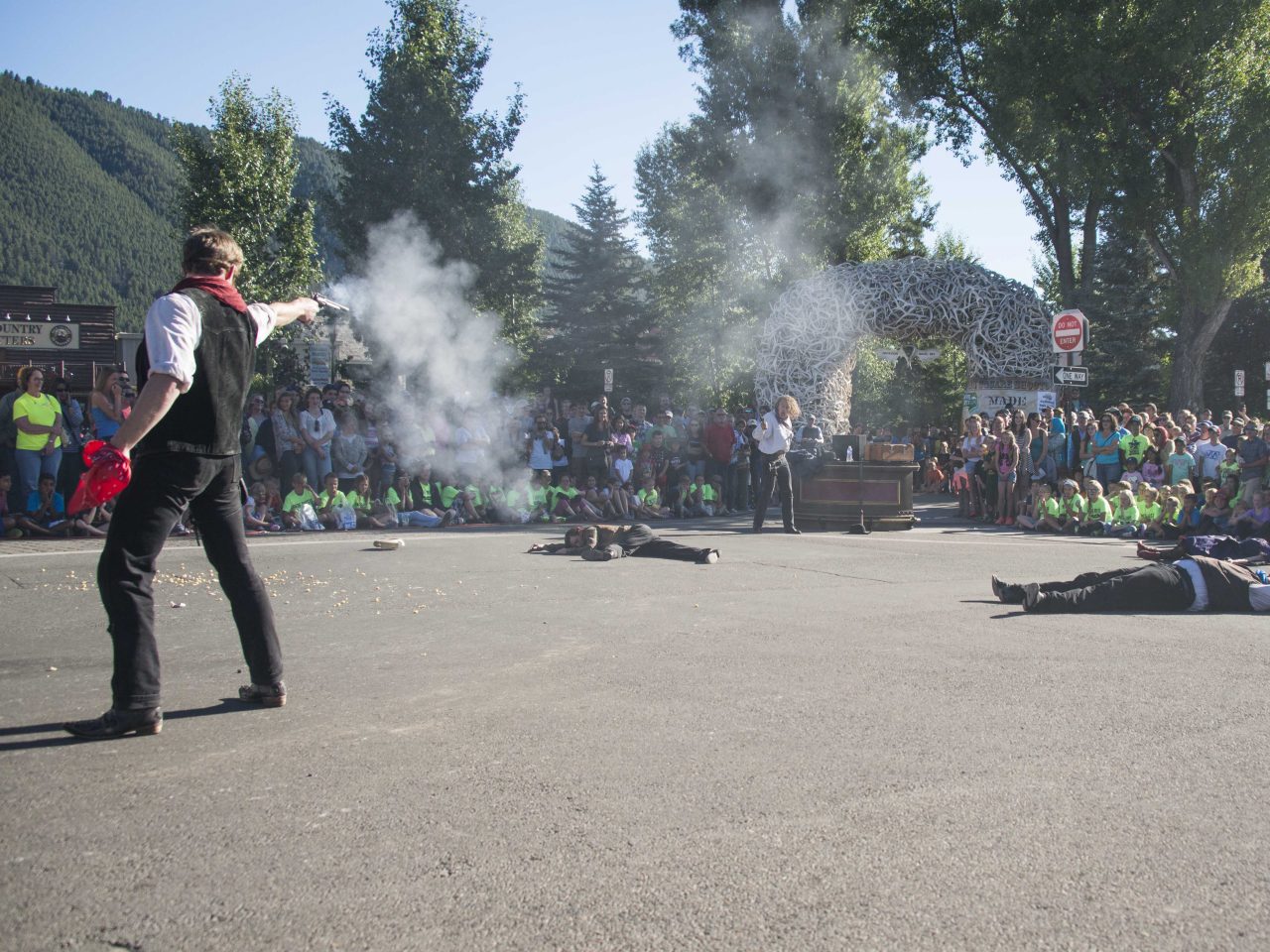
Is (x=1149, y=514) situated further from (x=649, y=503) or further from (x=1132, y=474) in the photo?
(x=649, y=503)

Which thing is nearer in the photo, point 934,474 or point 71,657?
point 71,657

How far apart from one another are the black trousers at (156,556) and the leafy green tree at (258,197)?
24.9m

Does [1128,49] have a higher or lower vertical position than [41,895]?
higher

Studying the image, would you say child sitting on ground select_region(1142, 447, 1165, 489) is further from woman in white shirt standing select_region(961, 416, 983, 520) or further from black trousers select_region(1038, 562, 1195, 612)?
black trousers select_region(1038, 562, 1195, 612)

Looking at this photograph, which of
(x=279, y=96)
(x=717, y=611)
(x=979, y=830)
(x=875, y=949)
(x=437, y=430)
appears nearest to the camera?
(x=875, y=949)

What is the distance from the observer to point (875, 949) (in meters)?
2.42

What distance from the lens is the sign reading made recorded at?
110ft

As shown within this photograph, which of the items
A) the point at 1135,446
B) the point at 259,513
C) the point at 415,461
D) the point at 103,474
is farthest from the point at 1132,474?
the point at 103,474

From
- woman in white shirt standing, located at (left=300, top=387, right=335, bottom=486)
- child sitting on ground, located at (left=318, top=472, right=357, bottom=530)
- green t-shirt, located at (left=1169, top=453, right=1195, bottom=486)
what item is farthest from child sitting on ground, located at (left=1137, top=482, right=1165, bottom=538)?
woman in white shirt standing, located at (left=300, top=387, right=335, bottom=486)

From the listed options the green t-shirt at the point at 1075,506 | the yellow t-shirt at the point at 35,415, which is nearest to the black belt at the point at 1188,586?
the green t-shirt at the point at 1075,506

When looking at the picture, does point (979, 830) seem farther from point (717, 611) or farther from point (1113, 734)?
point (717, 611)

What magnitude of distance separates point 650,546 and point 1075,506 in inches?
323

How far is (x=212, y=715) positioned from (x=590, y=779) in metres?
1.74

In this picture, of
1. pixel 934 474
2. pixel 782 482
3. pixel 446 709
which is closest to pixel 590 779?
pixel 446 709
